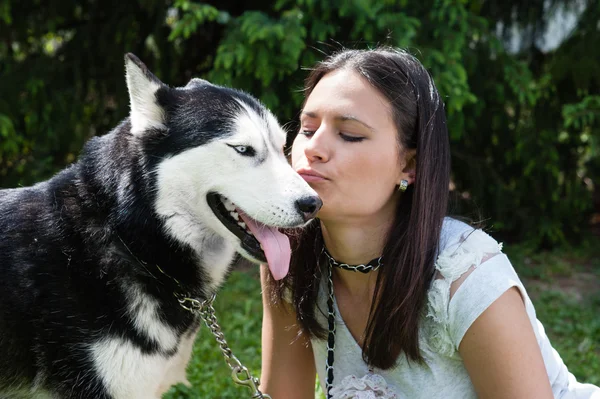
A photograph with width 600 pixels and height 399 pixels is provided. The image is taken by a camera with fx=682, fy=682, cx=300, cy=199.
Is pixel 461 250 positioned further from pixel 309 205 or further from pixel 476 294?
pixel 309 205

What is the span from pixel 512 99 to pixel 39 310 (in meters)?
4.68

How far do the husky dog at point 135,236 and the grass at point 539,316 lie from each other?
4.23ft

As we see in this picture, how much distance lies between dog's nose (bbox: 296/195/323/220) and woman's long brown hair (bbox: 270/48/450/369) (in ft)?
1.28

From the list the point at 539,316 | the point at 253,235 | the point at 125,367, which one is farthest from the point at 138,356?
the point at 539,316

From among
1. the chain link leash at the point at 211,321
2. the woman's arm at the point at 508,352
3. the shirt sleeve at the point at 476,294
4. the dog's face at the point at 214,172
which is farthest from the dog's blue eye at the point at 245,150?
the woman's arm at the point at 508,352

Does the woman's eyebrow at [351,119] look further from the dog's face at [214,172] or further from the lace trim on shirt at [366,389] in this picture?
the lace trim on shirt at [366,389]

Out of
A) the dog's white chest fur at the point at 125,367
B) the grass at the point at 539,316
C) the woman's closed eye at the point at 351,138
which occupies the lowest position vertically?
the grass at the point at 539,316

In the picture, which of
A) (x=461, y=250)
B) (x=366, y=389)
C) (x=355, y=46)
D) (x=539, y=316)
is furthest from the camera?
(x=539, y=316)

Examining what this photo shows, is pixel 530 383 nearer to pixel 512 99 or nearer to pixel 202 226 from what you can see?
pixel 202 226

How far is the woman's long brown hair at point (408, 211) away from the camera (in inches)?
97.8

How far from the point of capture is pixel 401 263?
8.12ft

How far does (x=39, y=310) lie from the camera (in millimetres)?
2332

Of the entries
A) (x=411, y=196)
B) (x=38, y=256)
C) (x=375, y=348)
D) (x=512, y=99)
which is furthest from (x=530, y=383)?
(x=512, y=99)

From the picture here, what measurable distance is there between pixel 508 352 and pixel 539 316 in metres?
3.23
